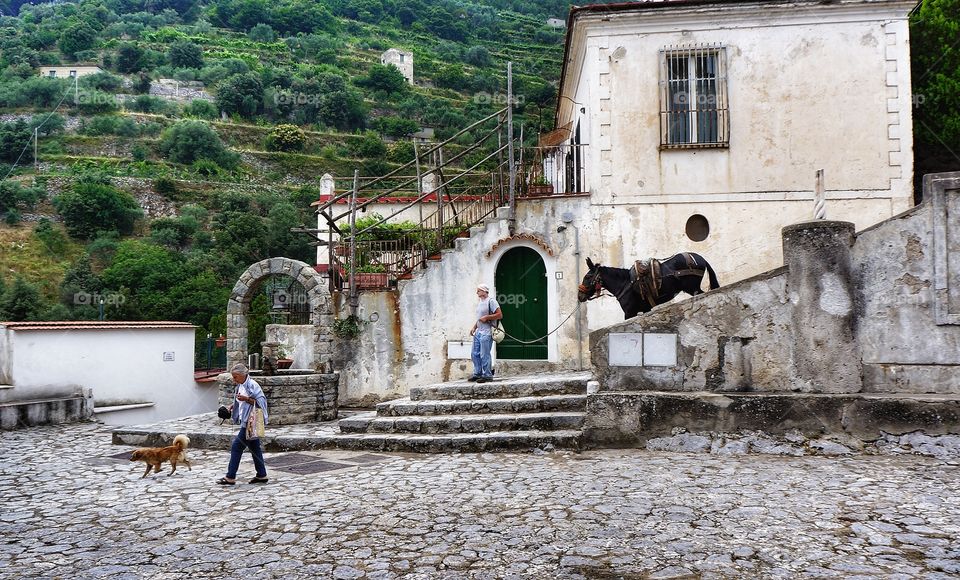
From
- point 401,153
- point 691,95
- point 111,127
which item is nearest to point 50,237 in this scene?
point 111,127

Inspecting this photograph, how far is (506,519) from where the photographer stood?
5.94 metres

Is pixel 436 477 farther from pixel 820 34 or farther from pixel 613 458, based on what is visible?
pixel 820 34

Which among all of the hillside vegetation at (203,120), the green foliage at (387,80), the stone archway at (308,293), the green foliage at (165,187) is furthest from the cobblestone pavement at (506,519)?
the green foliage at (387,80)

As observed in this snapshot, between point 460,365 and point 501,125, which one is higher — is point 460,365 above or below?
below

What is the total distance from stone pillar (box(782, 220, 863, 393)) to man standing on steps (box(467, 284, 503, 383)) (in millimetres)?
4550

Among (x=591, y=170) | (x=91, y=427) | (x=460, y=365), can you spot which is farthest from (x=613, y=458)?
(x=91, y=427)

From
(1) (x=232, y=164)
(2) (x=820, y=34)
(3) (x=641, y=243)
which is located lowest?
(3) (x=641, y=243)

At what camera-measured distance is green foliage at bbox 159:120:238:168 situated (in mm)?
61781

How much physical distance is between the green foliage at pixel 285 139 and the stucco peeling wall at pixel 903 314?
206 ft

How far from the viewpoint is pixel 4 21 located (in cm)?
9188

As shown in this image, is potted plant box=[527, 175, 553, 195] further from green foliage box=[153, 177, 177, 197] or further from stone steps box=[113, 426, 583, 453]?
green foliage box=[153, 177, 177, 197]

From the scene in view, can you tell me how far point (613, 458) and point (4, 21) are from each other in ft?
370

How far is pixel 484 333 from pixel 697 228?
552 centimetres

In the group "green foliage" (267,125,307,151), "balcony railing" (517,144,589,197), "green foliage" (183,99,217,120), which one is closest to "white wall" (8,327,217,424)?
"balcony railing" (517,144,589,197)
